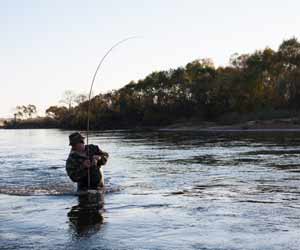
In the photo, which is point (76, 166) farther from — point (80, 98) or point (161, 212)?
point (80, 98)

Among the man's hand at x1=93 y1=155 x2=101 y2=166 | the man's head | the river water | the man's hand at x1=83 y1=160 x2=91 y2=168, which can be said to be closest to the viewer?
the river water

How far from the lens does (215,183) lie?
595 inches

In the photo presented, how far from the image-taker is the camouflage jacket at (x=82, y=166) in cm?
1243

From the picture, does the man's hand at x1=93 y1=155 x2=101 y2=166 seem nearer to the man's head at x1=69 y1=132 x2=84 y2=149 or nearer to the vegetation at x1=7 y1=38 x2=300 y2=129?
the man's head at x1=69 y1=132 x2=84 y2=149

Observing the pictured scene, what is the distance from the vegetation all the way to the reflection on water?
71412 millimetres

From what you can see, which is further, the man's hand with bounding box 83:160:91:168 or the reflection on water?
the man's hand with bounding box 83:160:91:168

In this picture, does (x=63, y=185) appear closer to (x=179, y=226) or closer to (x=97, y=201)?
(x=97, y=201)

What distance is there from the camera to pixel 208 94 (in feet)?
349

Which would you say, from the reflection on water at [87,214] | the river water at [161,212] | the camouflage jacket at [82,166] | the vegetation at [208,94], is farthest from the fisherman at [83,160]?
the vegetation at [208,94]

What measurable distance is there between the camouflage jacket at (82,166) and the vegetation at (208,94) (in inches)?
2786

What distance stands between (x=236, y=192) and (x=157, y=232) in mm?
5004

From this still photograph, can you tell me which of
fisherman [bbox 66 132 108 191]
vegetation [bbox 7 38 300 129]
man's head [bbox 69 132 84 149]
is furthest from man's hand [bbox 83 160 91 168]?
vegetation [bbox 7 38 300 129]

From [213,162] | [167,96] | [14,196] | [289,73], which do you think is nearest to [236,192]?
[14,196]

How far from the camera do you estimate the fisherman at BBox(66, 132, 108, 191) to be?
1241cm
